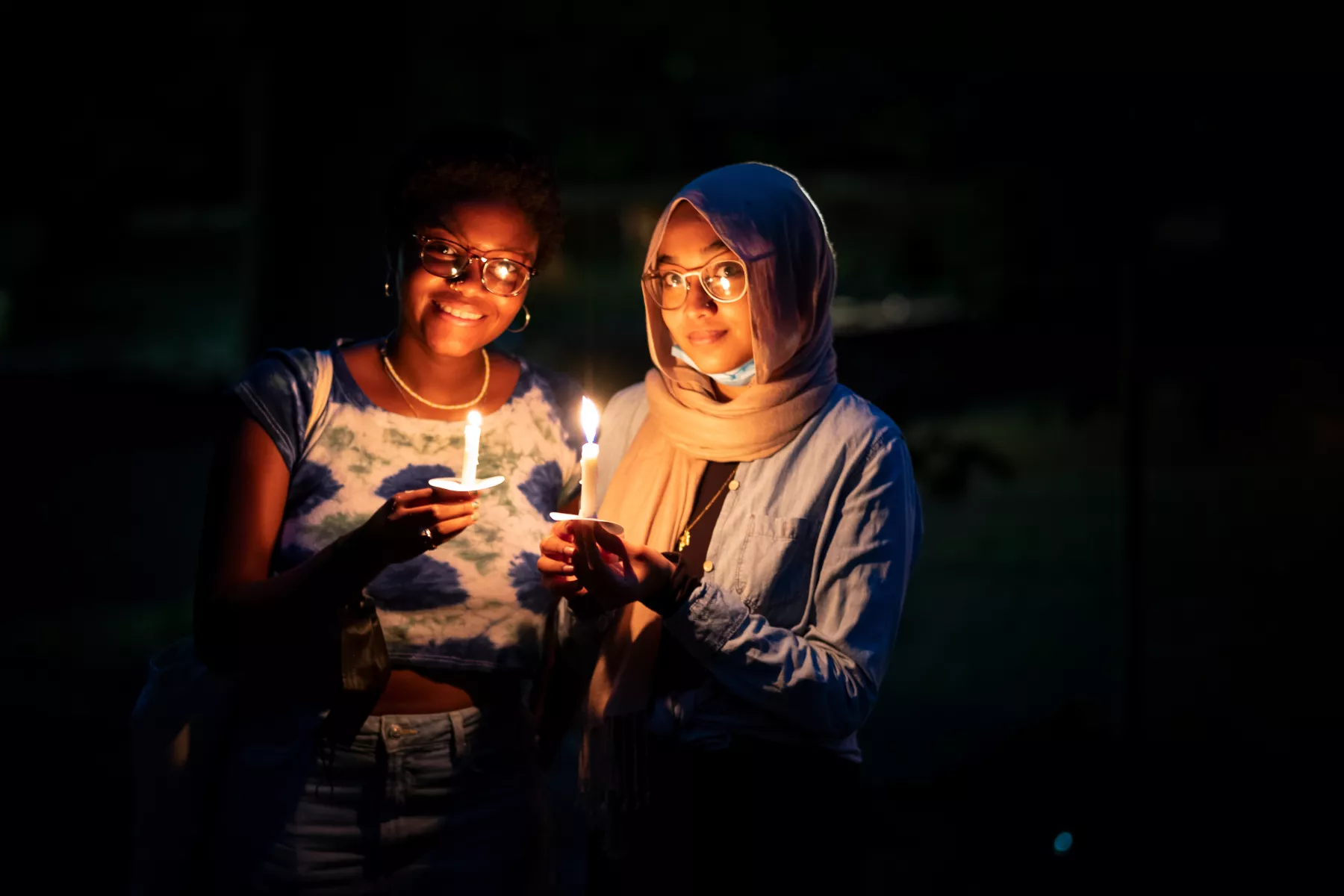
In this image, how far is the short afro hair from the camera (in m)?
3.10

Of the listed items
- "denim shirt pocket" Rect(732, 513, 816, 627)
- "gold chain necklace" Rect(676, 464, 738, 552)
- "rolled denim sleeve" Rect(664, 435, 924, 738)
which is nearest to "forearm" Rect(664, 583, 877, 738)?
"rolled denim sleeve" Rect(664, 435, 924, 738)

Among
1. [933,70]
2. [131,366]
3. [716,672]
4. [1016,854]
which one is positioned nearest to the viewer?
[716,672]

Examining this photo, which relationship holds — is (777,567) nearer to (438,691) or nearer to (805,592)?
(805,592)

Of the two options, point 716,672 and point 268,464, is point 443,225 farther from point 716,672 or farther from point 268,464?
point 716,672

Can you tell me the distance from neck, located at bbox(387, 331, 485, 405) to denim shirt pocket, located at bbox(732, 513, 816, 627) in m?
0.90

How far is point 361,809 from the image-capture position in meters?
3.04

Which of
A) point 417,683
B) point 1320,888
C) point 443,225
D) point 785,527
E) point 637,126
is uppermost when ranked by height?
point 637,126

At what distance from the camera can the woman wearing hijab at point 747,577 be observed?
9.17 feet

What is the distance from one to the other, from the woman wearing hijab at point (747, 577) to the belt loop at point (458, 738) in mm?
316

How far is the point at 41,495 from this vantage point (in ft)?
48.2

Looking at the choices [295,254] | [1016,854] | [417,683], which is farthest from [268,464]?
[1016,854]

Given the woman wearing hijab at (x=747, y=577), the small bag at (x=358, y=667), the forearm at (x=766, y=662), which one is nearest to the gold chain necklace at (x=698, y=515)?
the woman wearing hijab at (x=747, y=577)

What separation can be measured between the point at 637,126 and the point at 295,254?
4.21m

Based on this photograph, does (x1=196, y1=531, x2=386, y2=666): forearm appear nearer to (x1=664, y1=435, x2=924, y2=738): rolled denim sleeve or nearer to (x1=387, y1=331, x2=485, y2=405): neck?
(x1=387, y1=331, x2=485, y2=405): neck
